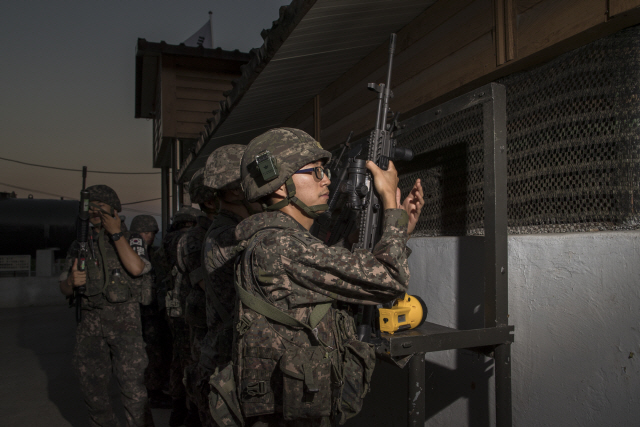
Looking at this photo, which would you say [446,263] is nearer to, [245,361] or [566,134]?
[566,134]

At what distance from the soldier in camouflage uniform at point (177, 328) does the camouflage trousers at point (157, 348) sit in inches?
21.4

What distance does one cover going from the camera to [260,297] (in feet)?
6.02

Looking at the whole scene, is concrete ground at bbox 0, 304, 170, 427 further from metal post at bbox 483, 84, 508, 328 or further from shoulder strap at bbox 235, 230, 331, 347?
metal post at bbox 483, 84, 508, 328

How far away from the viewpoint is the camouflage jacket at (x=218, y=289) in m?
2.58

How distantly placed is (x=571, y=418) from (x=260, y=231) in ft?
5.03

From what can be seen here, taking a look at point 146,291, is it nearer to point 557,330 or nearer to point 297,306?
point 297,306

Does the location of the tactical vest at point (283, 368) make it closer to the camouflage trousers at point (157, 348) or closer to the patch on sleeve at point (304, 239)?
the patch on sleeve at point (304, 239)

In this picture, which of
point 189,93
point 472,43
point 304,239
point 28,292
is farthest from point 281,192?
point 28,292

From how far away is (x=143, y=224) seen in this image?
6.13 metres

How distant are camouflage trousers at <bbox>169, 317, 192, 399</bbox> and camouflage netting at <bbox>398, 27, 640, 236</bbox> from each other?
2714 millimetres

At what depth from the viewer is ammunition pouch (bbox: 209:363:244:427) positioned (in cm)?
187

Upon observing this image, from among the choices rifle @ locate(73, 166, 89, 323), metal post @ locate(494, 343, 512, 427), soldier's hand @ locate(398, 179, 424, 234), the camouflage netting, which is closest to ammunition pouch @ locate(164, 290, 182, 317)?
rifle @ locate(73, 166, 89, 323)

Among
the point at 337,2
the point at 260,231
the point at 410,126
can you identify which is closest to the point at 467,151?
the point at 410,126

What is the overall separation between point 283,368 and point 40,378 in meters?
5.71
